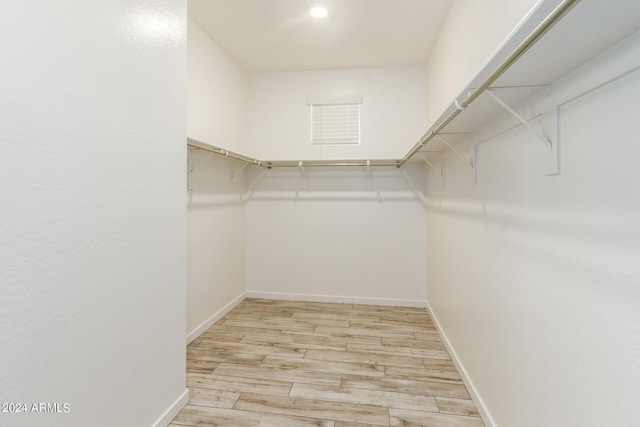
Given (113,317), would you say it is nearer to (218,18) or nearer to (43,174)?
(43,174)

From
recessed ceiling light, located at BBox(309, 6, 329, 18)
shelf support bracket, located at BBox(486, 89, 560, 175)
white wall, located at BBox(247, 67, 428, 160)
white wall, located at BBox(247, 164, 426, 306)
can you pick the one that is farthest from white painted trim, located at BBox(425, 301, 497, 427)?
recessed ceiling light, located at BBox(309, 6, 329, 18)

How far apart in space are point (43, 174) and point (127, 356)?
818 mm

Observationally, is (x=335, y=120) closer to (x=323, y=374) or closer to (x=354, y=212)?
(x=354, y=212)

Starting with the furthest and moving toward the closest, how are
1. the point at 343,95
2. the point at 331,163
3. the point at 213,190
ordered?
the point at 343,95 → the point at 331,163 → the point at 213,190

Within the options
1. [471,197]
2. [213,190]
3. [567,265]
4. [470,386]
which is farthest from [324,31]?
[470,386]

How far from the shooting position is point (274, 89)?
12.2ft

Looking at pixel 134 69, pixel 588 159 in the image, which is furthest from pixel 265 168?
pixel 588 159

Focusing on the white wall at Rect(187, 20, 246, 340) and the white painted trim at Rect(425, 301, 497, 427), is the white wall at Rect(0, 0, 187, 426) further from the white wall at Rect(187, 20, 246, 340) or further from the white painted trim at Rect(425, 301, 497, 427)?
the white painted trim at Rect(425, 301, 497, 427)

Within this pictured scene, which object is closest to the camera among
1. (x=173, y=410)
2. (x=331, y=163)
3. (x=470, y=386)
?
(x=173, y=410)

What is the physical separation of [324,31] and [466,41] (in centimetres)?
120

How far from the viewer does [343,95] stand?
11.8 ft

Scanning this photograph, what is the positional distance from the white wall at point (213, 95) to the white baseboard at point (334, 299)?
1709 mm

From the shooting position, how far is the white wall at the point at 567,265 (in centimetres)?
82

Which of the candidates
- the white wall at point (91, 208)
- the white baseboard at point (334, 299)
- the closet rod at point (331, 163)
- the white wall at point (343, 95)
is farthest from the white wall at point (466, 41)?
the white baseboard at point (334, 299)
